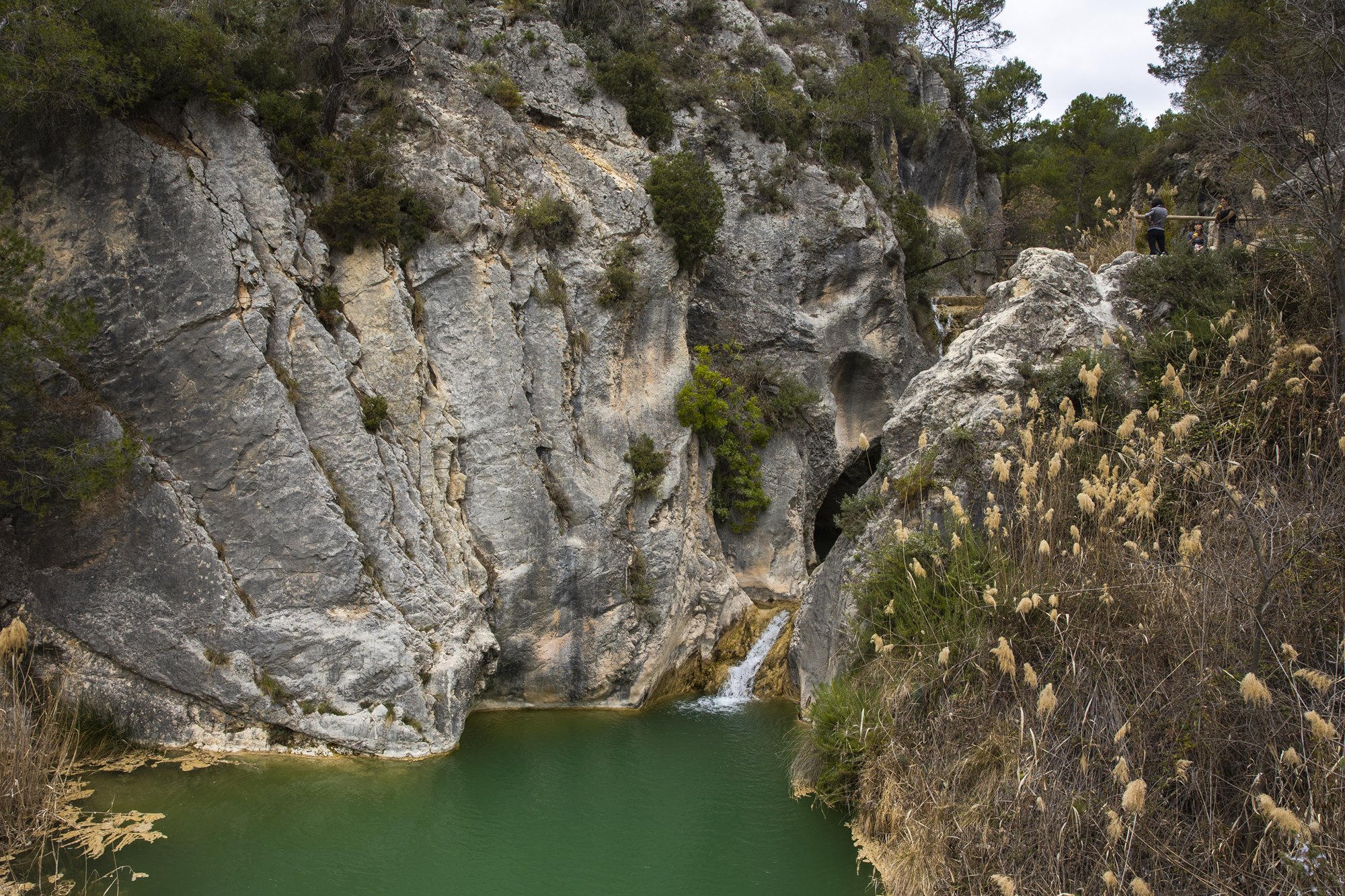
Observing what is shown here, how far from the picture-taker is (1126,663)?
6.84m

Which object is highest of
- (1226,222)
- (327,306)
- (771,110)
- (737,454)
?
(771,110)

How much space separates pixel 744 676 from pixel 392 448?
742 centimetres

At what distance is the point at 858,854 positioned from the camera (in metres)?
8.70

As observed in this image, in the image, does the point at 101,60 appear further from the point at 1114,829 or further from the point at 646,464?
the point at 1114,829

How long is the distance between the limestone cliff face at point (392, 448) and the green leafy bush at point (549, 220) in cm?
22

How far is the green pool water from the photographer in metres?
8.51

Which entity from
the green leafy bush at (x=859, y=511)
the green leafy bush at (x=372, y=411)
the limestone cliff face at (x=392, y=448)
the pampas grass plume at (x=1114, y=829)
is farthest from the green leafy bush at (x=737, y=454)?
the pampas grass plume at (x=1114, y=829)

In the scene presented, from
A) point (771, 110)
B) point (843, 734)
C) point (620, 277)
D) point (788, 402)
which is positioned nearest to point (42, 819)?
point (843, 734)

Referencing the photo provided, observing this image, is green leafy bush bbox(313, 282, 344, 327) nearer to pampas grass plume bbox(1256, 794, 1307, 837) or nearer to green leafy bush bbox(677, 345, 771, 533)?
green leafy bush bbox(677, 345, 771, 533)

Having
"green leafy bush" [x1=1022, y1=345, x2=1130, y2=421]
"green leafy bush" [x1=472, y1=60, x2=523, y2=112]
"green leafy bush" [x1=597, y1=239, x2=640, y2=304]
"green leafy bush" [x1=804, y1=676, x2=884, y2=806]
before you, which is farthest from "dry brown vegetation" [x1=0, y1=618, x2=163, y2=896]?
"green leafy bush" [x1=472, y1=60, x2=523, y2=112]

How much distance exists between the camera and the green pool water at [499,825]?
8508mm

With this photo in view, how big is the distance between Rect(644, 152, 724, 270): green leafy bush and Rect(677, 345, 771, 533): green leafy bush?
2281mm

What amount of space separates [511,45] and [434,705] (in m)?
13.4

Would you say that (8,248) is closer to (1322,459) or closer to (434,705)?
(434,705)
